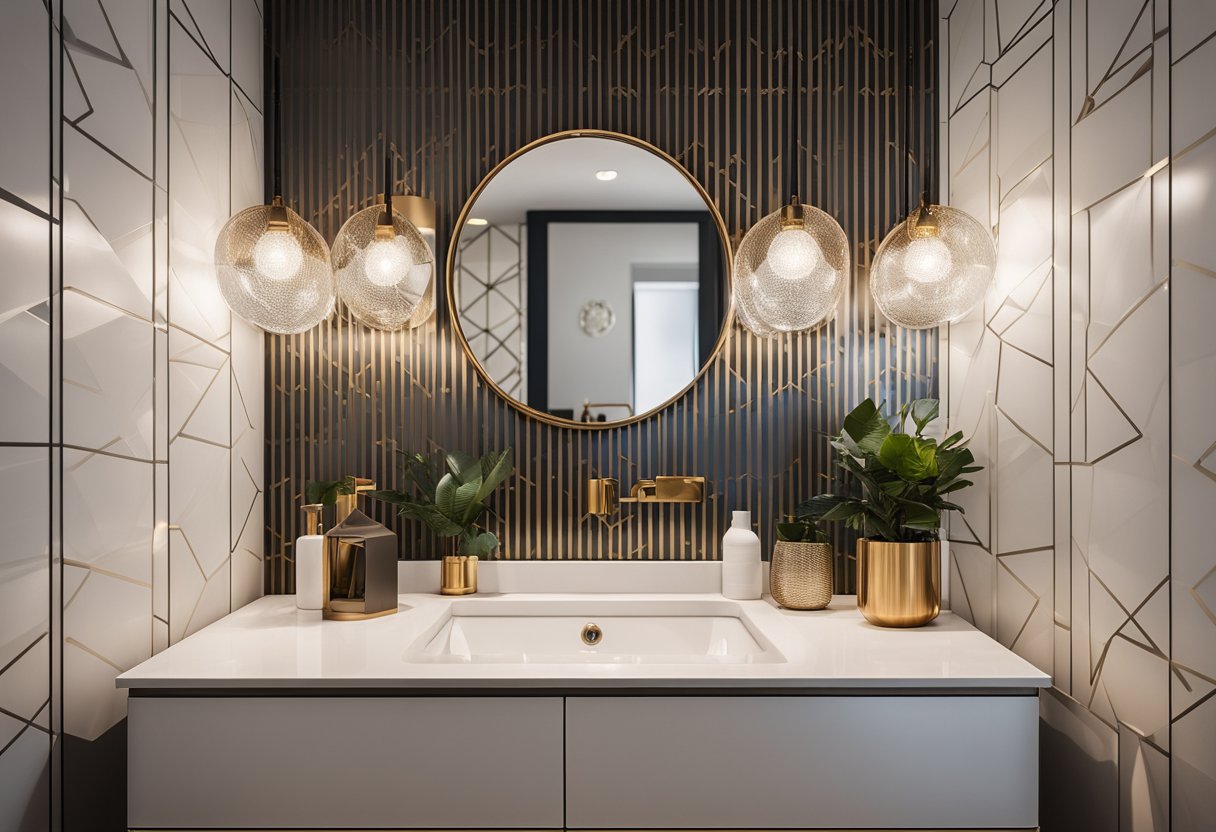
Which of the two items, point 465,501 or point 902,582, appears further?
point 465,501

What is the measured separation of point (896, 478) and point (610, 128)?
38.1 inches

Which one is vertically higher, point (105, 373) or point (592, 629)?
point (105, 373)

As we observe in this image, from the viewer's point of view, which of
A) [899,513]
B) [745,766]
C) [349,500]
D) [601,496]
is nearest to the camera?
[745,766]

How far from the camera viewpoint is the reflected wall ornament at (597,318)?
1.71 metres

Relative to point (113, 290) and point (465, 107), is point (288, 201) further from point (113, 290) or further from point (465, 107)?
point (113, 290)

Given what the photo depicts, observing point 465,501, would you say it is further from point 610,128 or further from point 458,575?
point 610,128

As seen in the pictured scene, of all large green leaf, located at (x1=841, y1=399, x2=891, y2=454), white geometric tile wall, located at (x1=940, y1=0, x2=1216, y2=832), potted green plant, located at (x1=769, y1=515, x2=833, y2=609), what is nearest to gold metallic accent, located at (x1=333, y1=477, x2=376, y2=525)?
potted green plant, located at (x1=769, y1=515, x2=833, y2=609)

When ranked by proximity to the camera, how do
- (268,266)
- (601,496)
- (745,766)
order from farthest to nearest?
(601,496)
(268,266)
(745,766)

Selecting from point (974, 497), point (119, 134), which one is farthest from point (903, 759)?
point (119, 134)

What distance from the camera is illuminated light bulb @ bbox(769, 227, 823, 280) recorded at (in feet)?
4.76

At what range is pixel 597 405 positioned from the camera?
68.0 inches

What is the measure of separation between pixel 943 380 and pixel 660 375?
2.01 feet

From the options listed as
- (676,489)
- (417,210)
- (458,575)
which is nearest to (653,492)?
(676,489)

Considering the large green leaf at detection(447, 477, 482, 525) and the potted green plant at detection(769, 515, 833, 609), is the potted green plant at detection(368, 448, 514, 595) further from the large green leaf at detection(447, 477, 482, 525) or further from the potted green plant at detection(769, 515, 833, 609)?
the potted green plant at detection(769, 515, 833, 609)
